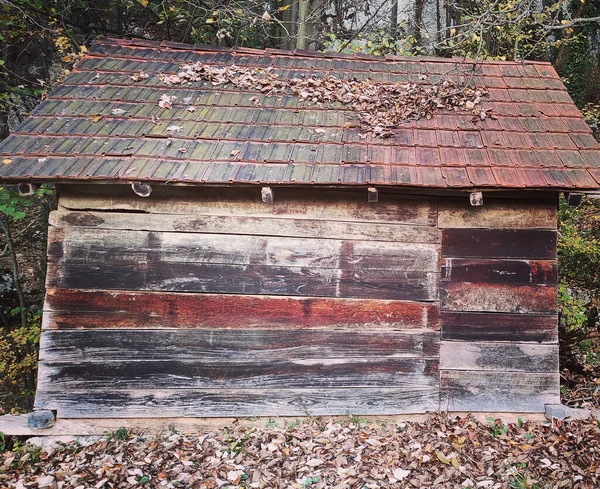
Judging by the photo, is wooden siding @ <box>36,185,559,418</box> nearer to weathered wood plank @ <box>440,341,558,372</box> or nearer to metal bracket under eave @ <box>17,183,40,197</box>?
Result: weathered wood plank @ <box>440,341,558,372</box>

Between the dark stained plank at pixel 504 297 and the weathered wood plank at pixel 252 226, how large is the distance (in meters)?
0.56

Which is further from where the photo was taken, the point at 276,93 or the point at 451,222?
the point at 276,93

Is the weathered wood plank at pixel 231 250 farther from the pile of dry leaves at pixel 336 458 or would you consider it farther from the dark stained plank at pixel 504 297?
the pile of dry leaves at pixel 336 458

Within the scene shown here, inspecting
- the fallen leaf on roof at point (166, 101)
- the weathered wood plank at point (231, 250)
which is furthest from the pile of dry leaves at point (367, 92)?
the weathered wood plank at point (231, 250)

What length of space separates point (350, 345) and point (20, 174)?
3.48m

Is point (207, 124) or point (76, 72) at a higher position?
point (76, 72)

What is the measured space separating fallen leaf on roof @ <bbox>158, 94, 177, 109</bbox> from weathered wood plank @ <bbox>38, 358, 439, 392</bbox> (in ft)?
9.01

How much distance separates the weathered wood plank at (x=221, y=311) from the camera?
4.16m

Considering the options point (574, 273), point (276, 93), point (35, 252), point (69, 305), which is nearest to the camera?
point (69, 305)

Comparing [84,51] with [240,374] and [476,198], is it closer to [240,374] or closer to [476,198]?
[240,374]

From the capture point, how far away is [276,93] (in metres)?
4.99

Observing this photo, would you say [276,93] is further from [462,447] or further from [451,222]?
[462,447]

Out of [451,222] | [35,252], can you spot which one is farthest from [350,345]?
[35,252]

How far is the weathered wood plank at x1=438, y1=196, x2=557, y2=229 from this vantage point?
4219mm
